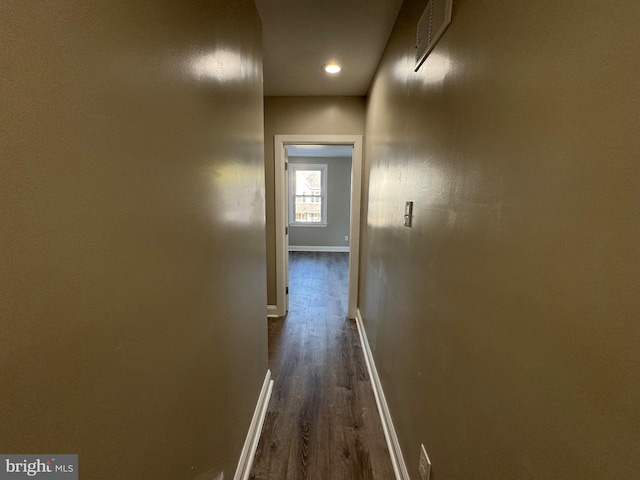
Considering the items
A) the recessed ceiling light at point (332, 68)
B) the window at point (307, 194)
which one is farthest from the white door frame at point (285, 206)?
the window at point (307, 194)

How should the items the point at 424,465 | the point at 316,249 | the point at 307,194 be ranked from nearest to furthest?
the point at 424,465 < the point at 307,194 < the point at 316,249

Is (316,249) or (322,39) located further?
(316,249)

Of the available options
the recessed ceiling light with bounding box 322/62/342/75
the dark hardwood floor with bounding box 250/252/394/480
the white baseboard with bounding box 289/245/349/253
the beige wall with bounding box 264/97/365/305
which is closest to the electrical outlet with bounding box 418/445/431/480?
the dark hardwood floor with bounding box 250/252/394/480

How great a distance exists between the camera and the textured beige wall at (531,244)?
0.41 meters

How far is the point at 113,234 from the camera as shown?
544 mm

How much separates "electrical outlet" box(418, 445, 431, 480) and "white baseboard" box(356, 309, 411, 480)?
0.77 feet

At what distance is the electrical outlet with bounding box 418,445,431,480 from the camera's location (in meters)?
1.09

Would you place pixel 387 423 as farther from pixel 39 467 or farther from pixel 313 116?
pixel 313 116

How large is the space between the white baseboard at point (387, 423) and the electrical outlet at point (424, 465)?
0.24 m

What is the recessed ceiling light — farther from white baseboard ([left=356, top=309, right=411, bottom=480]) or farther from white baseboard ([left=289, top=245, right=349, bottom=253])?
white baseboard ([left=289, top=245, right=349, bottom=253])

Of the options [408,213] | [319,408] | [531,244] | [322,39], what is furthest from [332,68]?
[319,408]

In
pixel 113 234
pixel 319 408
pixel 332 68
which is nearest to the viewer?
pixel 113 234

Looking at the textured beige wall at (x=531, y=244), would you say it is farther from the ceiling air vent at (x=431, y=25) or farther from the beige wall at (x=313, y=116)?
the beige wall at (x=313, y=116)

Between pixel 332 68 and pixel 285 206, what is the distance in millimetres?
1474
